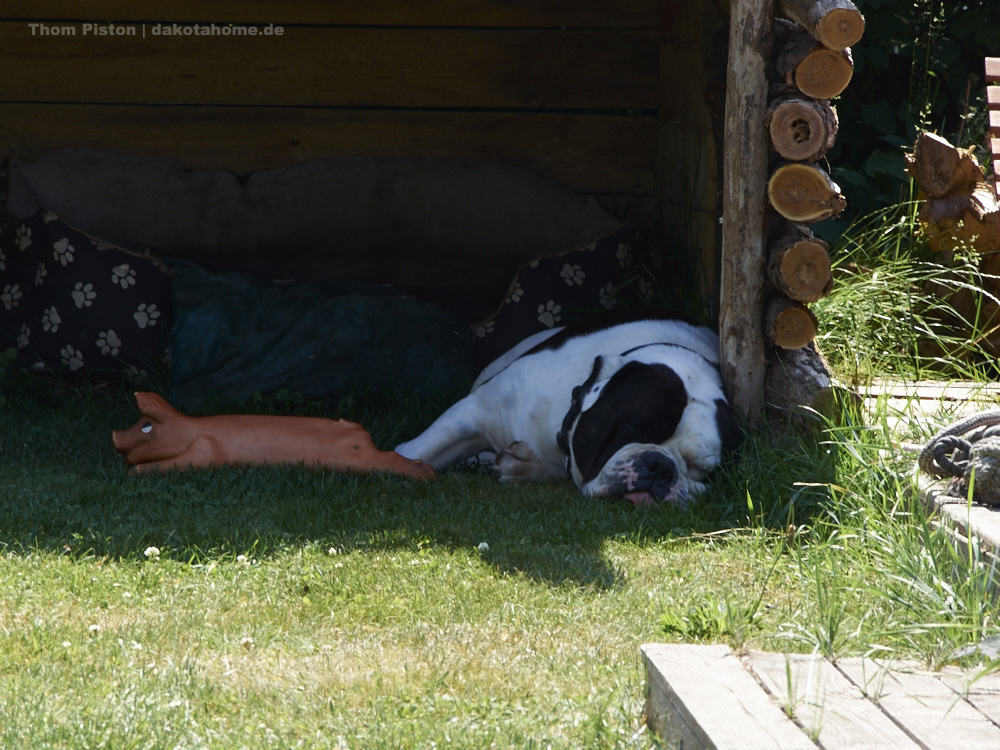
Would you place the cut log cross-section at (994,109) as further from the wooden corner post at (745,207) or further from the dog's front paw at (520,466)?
the dog's front paw at (520,466)

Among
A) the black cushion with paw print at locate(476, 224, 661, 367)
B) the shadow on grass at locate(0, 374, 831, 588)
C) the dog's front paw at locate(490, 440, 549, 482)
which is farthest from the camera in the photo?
the black cushion with paw print at locate(476, 224, 661, 367)

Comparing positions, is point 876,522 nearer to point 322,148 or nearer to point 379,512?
point 379,512

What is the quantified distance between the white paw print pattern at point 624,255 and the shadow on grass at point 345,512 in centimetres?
162

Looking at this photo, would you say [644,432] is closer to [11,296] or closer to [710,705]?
[710,705]

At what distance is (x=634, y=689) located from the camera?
211 centimetres

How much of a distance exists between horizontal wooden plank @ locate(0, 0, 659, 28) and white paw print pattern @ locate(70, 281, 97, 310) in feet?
4.98

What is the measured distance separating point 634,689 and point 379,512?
134 cm

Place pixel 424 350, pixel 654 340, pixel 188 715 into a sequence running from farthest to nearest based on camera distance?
pixel 424 350
pixel 654 340
pixel 188 715

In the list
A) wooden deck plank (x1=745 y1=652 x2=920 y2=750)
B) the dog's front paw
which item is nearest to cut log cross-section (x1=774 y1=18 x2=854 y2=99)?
the dog's front paw

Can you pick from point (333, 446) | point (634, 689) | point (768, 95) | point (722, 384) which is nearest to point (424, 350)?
point (333, 446)

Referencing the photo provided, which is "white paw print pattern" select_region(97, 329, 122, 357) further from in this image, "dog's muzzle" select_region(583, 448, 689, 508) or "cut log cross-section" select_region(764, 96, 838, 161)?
"cut log cross-section" select_region(764, 96, 838, 161)

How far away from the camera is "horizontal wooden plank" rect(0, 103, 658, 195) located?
5.60 metres

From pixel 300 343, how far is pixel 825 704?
3353 mm

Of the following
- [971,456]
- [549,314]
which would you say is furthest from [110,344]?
[971,456]
